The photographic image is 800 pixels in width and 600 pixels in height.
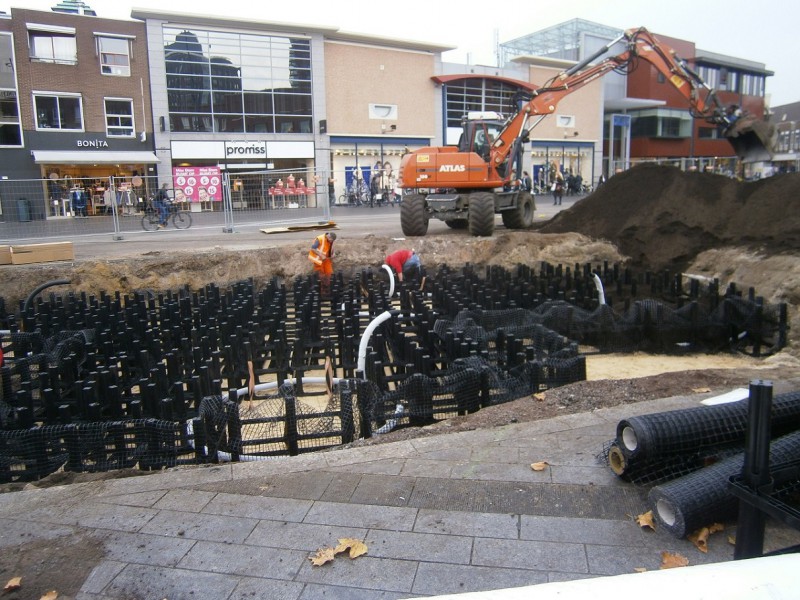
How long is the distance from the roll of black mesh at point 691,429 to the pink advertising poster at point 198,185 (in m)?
15.5

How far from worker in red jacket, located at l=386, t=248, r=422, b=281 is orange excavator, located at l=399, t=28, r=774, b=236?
3.01m

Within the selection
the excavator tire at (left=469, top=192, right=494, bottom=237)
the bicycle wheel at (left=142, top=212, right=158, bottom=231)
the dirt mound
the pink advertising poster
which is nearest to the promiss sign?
the pink advertising poster

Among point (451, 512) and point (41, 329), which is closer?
point (451, 512)

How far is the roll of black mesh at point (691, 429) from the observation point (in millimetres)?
3549

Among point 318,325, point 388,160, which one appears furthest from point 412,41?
point 318,325

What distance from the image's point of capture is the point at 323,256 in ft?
38.0

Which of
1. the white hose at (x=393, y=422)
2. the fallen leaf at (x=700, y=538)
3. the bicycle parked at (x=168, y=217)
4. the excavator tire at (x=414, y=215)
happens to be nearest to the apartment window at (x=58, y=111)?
the bicycle parked at (x=168, y=217)

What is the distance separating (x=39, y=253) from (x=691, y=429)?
41.7 ft

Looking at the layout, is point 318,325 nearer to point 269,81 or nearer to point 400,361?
point 400,361

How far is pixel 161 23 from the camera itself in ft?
98.8

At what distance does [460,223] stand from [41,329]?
1147 centimetres

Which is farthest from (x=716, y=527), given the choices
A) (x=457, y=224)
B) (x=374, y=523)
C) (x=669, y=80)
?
(x=457, y=224)

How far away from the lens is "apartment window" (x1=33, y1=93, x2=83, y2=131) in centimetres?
2855

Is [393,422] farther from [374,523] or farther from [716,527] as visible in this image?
[716,527]
